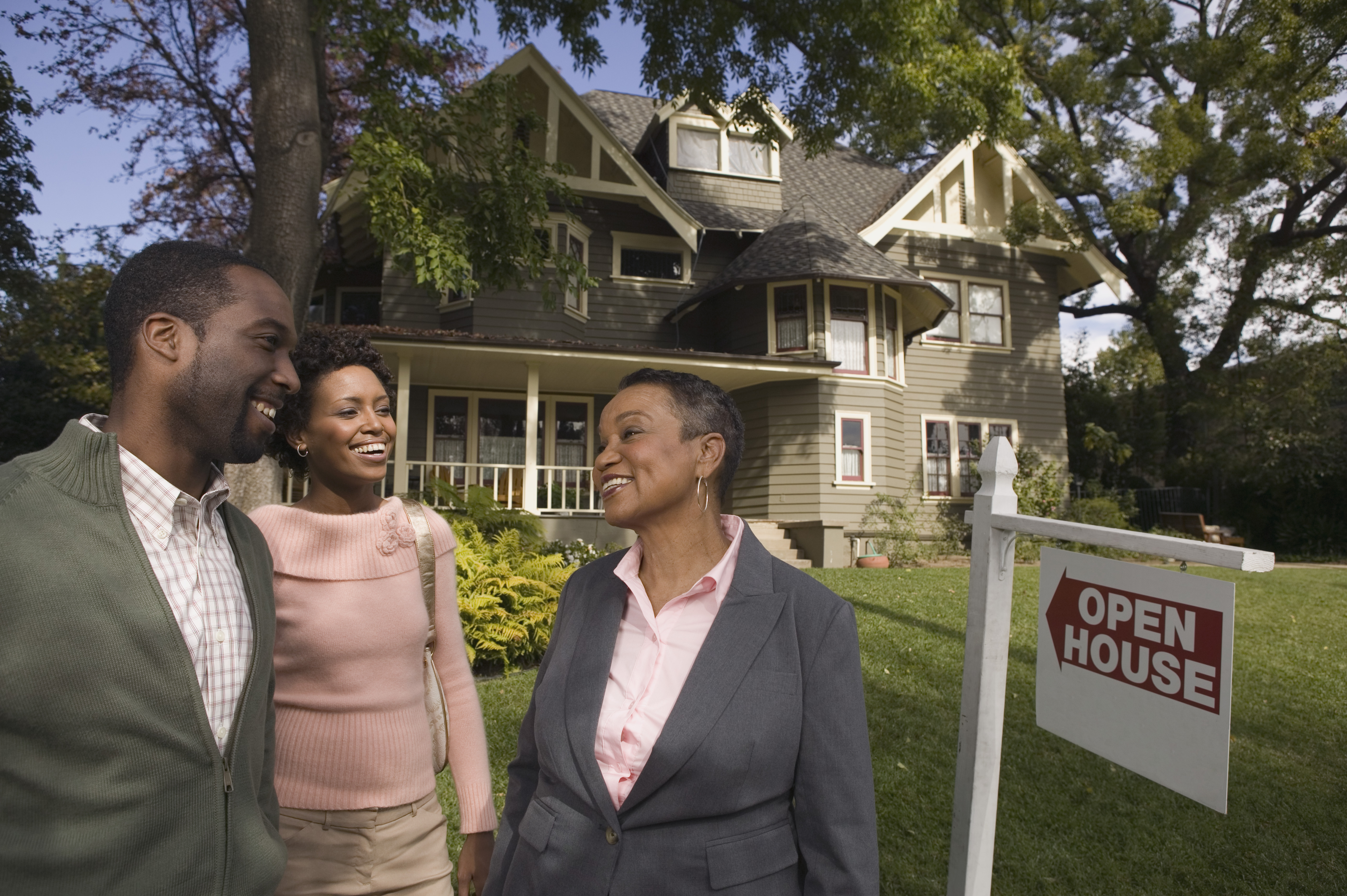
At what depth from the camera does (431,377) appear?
54.6 ft

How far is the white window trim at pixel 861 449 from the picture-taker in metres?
17.5

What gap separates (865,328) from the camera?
18125 mm

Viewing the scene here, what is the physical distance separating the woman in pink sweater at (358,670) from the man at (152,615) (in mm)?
423

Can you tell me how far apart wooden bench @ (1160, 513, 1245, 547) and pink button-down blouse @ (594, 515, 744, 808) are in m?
19.5

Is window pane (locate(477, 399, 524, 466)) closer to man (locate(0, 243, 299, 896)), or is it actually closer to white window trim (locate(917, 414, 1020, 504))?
white window trim (locate(917, 414, 1020, 504))

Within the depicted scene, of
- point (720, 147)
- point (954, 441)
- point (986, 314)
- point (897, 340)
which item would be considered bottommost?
point (954, 441)

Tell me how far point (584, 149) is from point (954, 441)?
415 inches

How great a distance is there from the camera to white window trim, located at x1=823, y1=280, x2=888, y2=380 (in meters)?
17.7

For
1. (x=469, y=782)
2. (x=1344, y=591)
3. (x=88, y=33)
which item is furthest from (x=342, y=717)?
(x=88, y=33)

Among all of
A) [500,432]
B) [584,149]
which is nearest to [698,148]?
[584,149]

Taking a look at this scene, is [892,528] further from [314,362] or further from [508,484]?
[314,362]

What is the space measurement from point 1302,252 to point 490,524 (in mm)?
23897

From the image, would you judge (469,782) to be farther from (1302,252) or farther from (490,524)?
(1302,252)

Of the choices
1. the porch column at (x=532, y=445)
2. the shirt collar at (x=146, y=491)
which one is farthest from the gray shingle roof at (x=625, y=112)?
the shirt collar at (x=146, y=491)
